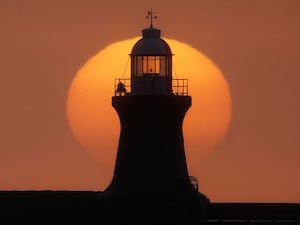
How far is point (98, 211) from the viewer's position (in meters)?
64.8

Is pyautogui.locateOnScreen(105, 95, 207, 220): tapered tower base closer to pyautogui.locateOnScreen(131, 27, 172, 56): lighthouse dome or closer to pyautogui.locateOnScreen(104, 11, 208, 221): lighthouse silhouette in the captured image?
pyautogui.locateOnScreen(104, 11, 208, 221): lighthouse silhouette

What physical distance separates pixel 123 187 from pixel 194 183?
3.68 meters

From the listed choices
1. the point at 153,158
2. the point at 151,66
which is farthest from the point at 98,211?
the point at 151,66

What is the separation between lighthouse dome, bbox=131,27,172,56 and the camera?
64062mm

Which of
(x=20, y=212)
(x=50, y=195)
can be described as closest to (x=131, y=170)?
(x=20, y=212)

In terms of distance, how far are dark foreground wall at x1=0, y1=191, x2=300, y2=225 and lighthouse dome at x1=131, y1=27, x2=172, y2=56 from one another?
202 inches

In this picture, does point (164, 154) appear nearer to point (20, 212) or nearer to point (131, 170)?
point (131, 170)

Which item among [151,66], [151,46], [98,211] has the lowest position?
[98,211]

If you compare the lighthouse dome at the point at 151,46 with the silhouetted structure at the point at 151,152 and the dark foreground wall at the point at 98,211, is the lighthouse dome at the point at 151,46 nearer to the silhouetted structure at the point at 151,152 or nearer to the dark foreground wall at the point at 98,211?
the silhouetted structure at the point at 151,152

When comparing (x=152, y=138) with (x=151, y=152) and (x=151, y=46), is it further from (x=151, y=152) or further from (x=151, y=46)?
(x=151, y=46)

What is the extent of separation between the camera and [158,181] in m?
64.0

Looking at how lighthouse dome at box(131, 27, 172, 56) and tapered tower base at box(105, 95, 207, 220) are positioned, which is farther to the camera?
lighthouse dome at box(131, 27, 172, 56)

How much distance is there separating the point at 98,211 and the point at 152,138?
3.29 meters

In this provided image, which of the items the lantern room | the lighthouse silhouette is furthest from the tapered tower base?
the lantern room
